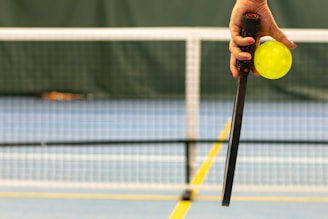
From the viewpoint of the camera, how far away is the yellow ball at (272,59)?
1.80 meters

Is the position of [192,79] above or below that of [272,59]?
below

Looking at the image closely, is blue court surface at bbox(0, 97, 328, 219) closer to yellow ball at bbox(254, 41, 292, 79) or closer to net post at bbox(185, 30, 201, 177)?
net post at bbox(185, 30, 201, 177)

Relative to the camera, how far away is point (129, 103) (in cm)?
1134

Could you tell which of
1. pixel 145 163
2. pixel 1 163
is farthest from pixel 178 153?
pixel 1 163

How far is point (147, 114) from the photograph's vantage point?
9.65m

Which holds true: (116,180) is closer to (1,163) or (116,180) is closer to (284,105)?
(1,163)

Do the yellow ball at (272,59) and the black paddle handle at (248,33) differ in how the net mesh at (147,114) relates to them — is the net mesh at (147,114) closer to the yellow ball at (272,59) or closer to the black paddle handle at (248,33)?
the yellow ball at (272,59)

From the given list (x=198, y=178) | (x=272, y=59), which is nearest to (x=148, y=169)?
(x=198, y=178)

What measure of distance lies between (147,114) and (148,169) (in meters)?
4.10

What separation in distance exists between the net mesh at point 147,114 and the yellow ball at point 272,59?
8.60ft

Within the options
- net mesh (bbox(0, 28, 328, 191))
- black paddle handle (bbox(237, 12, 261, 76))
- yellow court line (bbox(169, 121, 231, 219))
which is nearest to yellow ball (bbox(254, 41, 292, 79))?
black paddle handle (bbox(237, 12, 261, 76))

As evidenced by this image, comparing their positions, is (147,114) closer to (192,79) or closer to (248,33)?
(192,79)

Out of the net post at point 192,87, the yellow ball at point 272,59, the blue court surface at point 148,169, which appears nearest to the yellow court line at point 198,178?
the blue court surface at point 148,169

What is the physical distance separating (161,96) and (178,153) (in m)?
5.54
